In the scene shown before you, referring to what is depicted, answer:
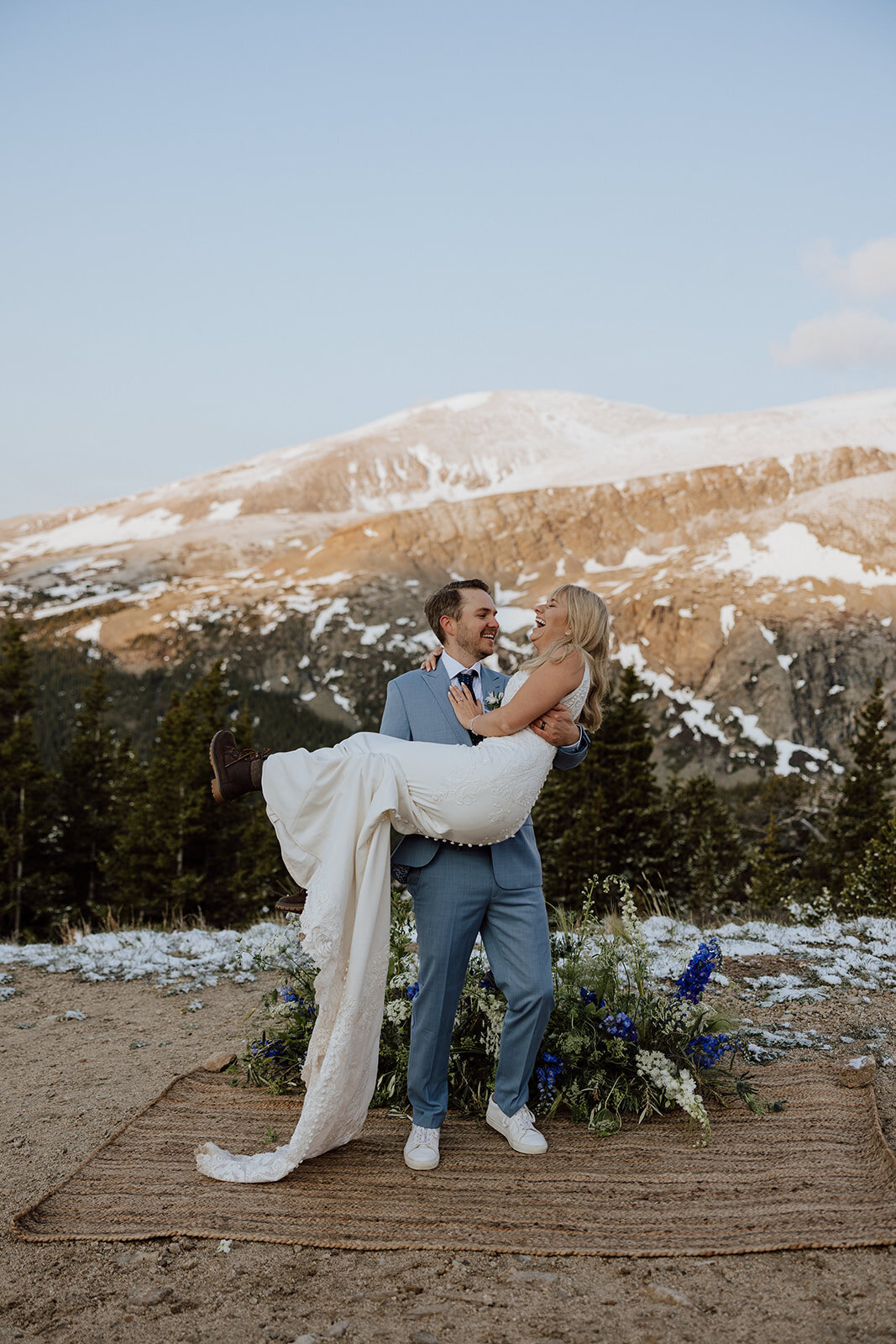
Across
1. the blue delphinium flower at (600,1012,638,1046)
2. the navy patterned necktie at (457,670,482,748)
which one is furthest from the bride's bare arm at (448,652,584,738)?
the blue delphinium flower at (600,1012,638,1046)

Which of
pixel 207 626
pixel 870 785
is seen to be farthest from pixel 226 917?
pixel 207 626

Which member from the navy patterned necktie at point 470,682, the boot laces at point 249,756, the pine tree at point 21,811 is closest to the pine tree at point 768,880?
the navy patterned necktie at point 470,682

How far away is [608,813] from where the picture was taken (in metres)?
34.8

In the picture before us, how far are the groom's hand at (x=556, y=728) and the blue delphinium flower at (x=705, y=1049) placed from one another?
1.78 m

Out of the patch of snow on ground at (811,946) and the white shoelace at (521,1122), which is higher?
the white shoelace at (521,1122)

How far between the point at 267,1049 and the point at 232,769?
209 centimetres

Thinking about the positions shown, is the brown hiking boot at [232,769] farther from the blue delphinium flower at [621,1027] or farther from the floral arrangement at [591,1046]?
the blue delphinium flower at [621,1027]

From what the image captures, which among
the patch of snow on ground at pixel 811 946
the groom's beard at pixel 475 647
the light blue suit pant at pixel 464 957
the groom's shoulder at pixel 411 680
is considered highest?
the groom's beard at pixel 475 647

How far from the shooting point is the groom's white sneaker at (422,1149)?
409 cm

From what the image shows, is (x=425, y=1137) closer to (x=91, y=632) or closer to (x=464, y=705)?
(x=464, y=705)

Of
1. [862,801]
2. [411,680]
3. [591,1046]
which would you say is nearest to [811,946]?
[591,1046]

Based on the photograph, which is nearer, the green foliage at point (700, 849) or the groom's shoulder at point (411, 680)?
the groom's shoulder at point (411, 680)

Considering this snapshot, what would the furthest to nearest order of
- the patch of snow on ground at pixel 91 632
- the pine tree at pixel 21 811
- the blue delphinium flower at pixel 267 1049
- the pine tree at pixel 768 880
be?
the patch of snow on ground at pixel 91 632, the pine tree at pixel 21 811, the pine tree at pixel 768 880, the blue delphinium flower at pixel 267 1049

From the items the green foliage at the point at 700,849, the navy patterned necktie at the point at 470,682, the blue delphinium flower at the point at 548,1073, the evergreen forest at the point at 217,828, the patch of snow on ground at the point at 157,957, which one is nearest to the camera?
the navy patterned necktie at the point at 470,682
